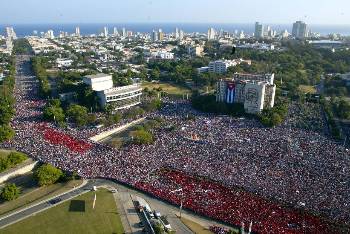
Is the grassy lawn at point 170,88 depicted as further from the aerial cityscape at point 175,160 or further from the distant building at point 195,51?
the distant building at point 195,51

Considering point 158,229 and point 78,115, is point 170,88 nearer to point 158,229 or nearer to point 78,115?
point 78,115

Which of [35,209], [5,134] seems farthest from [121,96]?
[35,209]

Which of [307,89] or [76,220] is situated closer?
[76,220]

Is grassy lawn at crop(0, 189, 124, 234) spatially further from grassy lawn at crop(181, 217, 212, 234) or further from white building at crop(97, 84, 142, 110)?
white building at crop(97, 84, 142, 110)

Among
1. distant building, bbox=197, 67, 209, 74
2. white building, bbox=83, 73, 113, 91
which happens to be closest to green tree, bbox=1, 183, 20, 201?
white building, bbox=83, 73, 113, 91

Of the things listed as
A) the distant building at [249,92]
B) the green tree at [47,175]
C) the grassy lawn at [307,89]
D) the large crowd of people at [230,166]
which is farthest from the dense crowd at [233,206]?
the grassy lawn at [307,89]
